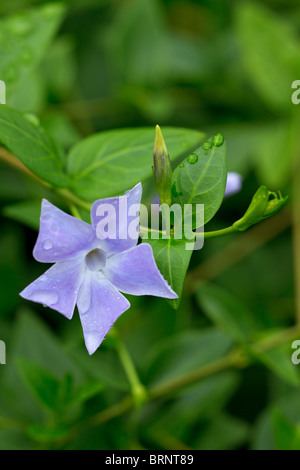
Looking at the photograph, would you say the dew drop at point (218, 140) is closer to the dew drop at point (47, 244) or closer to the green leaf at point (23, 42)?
the dew drop at point (47, 244)

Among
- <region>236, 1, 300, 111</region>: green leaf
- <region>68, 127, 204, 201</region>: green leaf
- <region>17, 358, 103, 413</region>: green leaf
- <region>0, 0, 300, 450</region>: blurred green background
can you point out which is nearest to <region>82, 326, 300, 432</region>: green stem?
<region>0, 0, 300, 450</region>: blurred green background

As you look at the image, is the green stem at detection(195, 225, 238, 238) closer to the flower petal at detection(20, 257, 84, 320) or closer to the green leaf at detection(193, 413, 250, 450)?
the flower petal at detection(20, 257, 84, 320)

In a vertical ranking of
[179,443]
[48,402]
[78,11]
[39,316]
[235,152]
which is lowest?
[179,443]

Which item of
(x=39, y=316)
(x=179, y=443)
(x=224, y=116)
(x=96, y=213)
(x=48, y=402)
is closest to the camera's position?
(x=96, y=213)

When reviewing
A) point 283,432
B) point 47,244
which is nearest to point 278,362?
point 283,432
